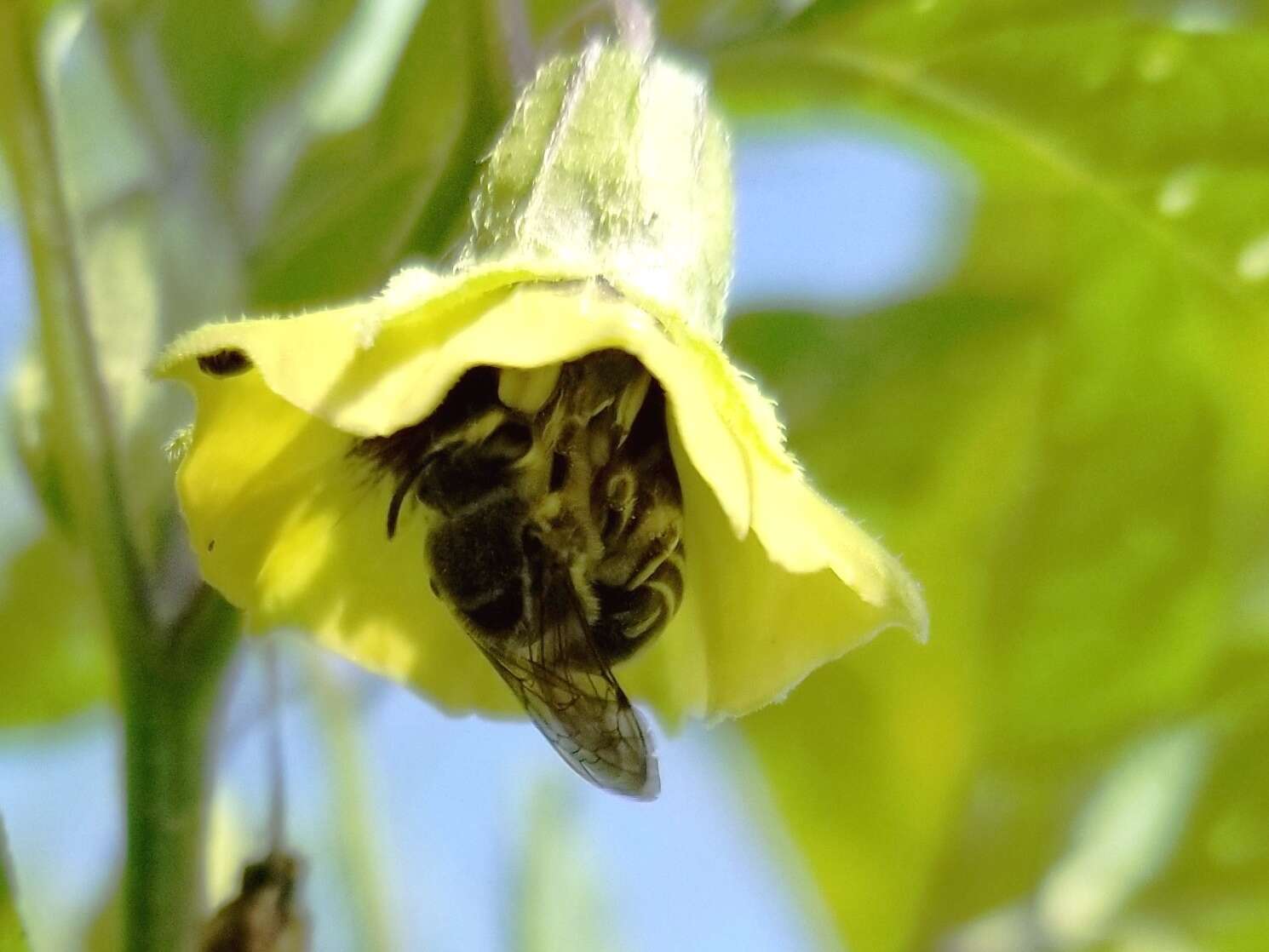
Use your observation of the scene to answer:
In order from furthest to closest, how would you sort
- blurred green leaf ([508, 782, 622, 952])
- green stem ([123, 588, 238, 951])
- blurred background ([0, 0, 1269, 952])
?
blurred green leaf ([508, 782, 622, 952])
blurred background ([0, 0, 1269, 952])
green stem ([123, 588, 238, 951])

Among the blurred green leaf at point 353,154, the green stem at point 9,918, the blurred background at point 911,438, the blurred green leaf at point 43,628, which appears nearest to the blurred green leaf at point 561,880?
the blurred background at point 911,438

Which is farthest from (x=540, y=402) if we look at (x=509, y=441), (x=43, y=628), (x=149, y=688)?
(x=43, y=628)

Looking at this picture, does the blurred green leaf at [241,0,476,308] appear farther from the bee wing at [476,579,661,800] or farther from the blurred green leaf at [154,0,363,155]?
the bee wing at [476,579,661,800]

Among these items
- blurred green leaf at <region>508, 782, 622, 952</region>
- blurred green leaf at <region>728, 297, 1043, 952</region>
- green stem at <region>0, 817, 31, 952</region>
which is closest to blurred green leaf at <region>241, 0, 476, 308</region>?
blurred green leaf at <region>728, 297, 1043, 952</region>

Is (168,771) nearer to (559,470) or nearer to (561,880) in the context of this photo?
(559,470)

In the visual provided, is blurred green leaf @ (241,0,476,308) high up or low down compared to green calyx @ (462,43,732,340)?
down

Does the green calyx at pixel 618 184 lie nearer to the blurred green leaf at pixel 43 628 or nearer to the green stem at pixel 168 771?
the green stem at pixel 168 771

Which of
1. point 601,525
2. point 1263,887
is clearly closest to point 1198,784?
point 1263,887

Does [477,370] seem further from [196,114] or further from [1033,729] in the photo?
[1033,729]
